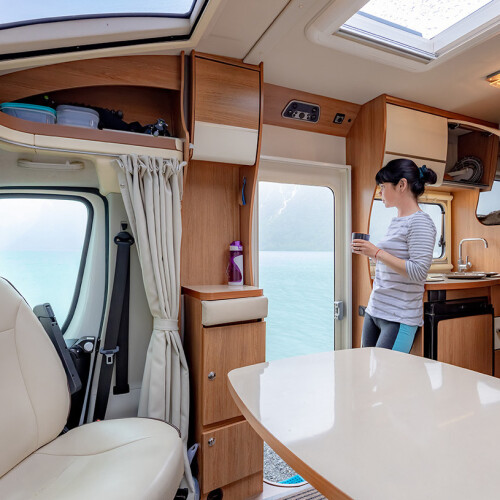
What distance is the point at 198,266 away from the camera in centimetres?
212

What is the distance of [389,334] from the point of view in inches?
72.1

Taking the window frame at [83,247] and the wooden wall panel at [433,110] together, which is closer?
the window frame at [83,247]

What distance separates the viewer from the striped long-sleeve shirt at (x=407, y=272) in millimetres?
1707

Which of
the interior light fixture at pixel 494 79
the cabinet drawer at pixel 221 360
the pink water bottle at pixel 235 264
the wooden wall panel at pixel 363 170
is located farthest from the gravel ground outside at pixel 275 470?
the interior light fixture at pixel 494 79

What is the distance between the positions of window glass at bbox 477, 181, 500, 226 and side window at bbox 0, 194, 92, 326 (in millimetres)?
3252

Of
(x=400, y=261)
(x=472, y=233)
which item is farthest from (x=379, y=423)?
(x=472, y=233)

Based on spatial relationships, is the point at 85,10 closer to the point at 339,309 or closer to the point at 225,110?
the point at 225,110

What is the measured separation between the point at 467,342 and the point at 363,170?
1.44m

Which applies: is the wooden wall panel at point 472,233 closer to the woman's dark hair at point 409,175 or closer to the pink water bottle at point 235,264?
the woman's dark hair at point 409,175

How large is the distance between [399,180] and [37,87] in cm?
190

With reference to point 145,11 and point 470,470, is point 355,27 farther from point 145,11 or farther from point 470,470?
point 470,470

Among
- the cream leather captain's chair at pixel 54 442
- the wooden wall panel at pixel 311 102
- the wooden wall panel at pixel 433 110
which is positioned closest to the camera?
the cream leather captain's chair at pixel 54 442

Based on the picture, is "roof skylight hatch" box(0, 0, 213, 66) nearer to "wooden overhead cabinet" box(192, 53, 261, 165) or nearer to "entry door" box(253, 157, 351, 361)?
"wooden overhead cabinet" box(192, 53, 261, 165)

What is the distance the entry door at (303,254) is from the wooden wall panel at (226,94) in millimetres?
476
